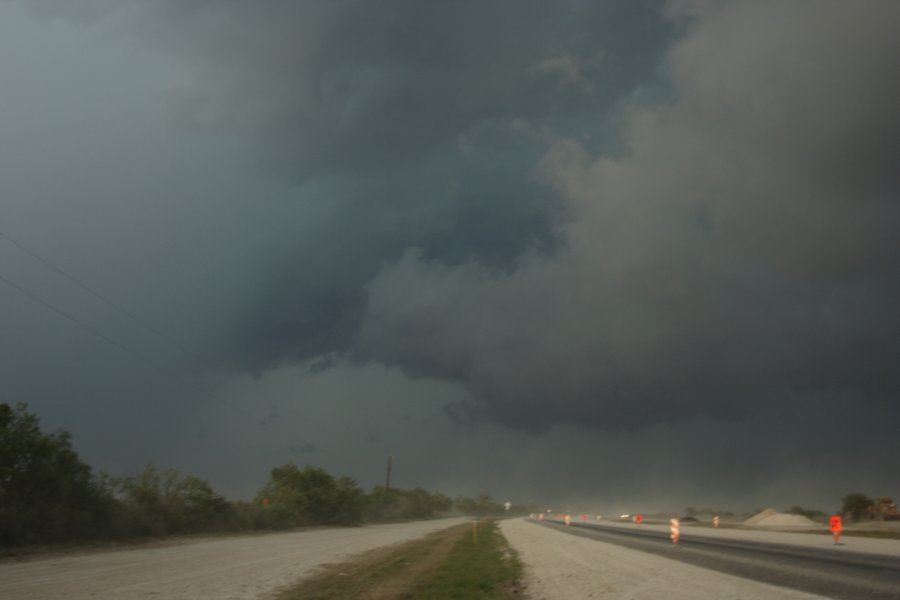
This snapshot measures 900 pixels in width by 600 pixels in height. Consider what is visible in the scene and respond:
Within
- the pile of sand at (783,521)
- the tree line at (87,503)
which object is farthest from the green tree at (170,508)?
the pile of sand at (783,521)

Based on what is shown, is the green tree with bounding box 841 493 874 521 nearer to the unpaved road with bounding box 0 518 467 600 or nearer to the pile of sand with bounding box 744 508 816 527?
the pile of sand with bounding box 744 508 816 527

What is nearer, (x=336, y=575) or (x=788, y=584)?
(x=788, y=584)

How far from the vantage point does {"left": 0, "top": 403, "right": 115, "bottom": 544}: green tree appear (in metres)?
30.9

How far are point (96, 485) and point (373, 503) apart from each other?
284 feet

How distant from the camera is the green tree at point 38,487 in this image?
3089cm

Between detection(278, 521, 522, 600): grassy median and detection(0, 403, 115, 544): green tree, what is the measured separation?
1727 cm

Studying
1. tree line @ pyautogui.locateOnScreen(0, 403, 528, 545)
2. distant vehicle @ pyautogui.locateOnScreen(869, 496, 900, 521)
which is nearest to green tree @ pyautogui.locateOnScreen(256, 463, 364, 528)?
tree line @ pyautogui.locateOnScreen(0, 403, 528, 545)

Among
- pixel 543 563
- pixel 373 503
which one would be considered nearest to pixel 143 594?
pixel 543 563

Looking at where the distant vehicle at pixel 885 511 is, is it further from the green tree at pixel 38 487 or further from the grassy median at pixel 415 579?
the green tree at pixel 38 487

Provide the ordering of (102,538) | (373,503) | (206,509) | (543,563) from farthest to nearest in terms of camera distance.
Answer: (373,503)
(206,509)
(102,538)
(543,563)

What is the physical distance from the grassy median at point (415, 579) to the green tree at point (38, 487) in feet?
56.7

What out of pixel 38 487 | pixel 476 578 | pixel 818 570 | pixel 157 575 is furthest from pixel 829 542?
pixel 38 487

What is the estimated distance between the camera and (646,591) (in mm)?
15578

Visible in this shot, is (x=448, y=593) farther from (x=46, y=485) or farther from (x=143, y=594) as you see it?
(x=46, y=485)
